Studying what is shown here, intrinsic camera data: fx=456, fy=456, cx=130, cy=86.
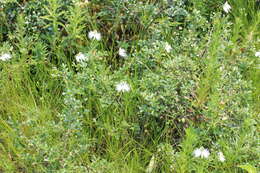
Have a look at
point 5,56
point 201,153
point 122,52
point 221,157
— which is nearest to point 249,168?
point 221,157

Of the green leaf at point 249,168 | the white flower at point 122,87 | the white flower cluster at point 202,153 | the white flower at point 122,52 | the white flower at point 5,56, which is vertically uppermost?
the white flower at point 5,56

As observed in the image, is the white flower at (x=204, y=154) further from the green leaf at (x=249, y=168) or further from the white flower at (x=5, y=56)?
the white flower at (x=5, y=56)

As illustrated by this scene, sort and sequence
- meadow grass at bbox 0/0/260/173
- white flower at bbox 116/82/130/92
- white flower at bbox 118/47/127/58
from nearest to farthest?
1. meadow grass at bbox 0/0/260/173
2. white flower at bbox 116/82/130/92
3. white flower at bbox 118/47/127/58

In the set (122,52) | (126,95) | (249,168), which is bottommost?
(249,168)

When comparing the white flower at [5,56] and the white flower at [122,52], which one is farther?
the white flower at [122,52]

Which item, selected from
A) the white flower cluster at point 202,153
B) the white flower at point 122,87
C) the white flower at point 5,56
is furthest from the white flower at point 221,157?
the white flower at point 5,56

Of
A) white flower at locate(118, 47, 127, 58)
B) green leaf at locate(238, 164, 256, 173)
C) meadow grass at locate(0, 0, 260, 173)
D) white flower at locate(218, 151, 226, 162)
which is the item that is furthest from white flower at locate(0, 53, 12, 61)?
green leaf at locate(238, 164, 256, 173)

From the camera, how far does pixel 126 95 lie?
280 cm

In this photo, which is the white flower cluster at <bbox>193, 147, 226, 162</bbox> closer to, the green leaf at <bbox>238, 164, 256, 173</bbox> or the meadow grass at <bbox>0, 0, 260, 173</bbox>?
the meadow grass at <bbox>0, 0, 260, 173</bbox>

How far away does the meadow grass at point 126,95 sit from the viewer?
2586mm

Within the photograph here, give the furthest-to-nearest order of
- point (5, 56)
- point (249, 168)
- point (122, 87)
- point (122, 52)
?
point (122, 52) < point (5, 56) < point (122, 87) < point (249, 168)

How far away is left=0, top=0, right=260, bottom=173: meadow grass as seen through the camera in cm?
259

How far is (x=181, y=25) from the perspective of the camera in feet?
11.6

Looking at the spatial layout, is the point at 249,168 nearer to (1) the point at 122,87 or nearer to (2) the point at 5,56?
(1) the point at 122,87
